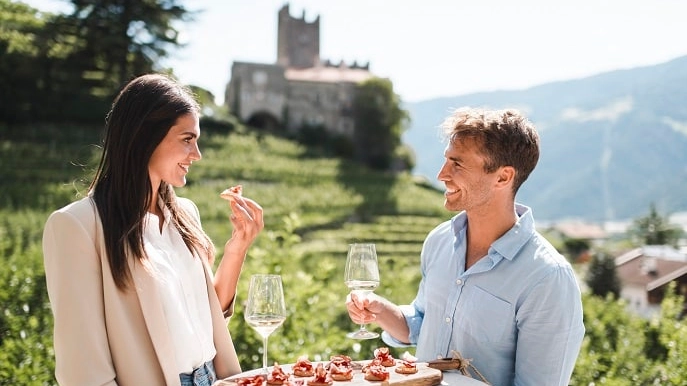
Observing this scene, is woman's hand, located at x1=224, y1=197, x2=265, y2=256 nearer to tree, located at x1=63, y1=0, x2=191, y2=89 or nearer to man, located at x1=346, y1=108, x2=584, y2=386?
man, located at x1=346, y1=108, x2=584, y2=386

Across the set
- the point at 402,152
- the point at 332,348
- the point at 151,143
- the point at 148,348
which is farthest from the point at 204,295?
the point at 402,152

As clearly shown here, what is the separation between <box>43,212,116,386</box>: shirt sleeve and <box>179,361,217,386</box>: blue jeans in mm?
213

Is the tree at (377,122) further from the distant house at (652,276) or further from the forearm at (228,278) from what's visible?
the forearm at (228,278)

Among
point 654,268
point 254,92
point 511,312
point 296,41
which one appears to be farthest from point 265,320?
point 296,41

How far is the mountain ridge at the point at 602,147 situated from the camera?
46938mm

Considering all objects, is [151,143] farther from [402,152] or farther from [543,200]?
[543,200]

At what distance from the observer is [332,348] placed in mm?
4266

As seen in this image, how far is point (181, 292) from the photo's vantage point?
2.08 metres

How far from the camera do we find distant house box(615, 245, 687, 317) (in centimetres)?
594

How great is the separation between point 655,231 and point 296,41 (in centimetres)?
4288

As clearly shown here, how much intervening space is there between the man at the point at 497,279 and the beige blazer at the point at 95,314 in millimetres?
663

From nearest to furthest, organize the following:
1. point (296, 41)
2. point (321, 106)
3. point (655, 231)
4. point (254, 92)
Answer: point (655, 231) < point (254, 92) < point (321, 106) < point (296, 41)

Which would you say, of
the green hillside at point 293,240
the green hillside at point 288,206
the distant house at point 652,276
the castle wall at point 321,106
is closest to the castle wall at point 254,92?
the castle wall at point 321,106

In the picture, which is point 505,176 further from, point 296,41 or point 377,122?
point 296,41
